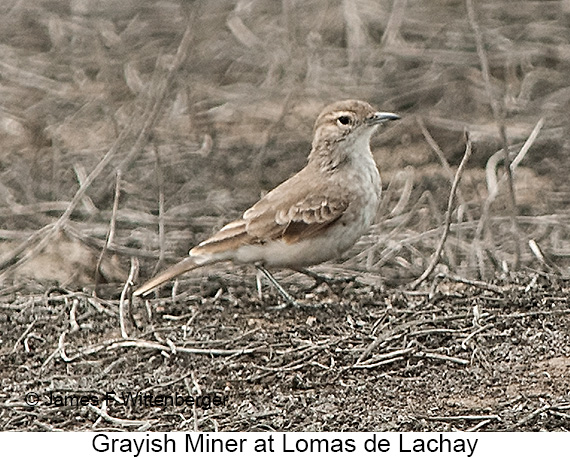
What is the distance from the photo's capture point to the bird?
15.3 ft

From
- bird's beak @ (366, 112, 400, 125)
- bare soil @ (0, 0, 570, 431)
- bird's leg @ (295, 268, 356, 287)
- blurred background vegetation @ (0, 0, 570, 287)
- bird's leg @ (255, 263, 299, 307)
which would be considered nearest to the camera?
bare soil @ (0, 0, 570, 431)

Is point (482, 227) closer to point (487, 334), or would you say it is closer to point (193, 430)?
point (487, 334)

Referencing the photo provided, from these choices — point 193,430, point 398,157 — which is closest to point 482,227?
point 398,157

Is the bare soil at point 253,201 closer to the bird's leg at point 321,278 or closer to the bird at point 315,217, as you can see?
the bird's leg at point 321,278

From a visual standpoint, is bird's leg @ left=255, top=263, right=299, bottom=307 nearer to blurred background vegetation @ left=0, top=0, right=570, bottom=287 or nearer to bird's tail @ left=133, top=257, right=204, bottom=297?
bird's tail @ left=133, top=257, right=204, bottom=297

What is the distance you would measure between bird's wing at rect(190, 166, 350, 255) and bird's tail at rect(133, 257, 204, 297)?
41 mm

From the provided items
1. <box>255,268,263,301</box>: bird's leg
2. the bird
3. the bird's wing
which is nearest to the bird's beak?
the bird

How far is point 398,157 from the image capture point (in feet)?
18.8

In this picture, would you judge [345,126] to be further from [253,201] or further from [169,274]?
[169,274]

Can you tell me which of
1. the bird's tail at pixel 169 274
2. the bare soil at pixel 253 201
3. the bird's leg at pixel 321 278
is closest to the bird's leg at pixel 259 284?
the bare soil at pixel 253 201

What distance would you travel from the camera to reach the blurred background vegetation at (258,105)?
17.2 feet

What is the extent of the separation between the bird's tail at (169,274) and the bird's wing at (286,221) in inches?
1.6

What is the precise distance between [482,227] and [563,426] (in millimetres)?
1168

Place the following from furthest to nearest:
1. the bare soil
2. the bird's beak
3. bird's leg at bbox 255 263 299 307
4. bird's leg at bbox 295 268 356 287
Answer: bird's leg at bbox 295 268 356 287, bird's leg at bbox 255 263 299 307, the bird's beak, the bare soil
